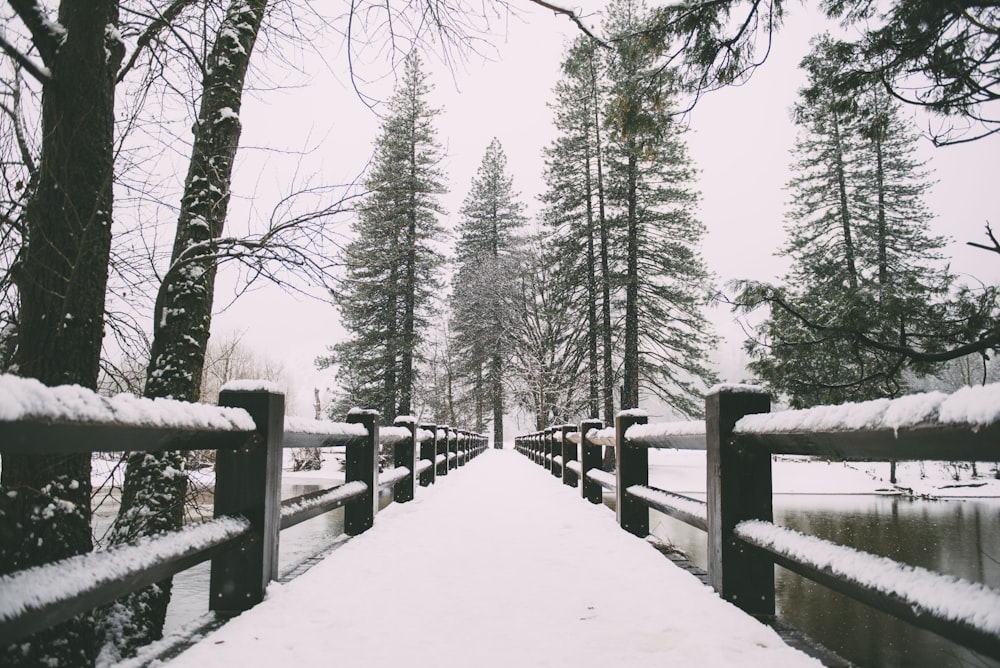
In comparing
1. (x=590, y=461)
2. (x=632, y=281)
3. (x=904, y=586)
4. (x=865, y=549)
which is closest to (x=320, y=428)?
(x=904, y=586)

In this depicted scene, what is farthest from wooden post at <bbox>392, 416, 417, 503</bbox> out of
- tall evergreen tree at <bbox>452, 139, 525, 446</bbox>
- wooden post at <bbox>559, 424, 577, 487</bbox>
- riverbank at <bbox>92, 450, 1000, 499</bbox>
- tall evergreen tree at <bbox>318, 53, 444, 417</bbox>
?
tall evergreen tree at <bbox>452, 139, 525, 446</bbox>

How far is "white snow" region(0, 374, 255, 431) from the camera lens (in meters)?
1.05

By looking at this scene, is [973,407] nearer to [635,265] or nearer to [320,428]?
[320,428]

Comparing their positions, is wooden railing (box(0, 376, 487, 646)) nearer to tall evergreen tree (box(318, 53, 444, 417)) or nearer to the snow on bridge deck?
the snow on bridge deck

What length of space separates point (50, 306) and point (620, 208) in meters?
19.7

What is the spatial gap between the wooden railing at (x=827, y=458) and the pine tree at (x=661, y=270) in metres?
16.2

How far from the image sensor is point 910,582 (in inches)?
48.1

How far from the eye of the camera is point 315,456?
20.0m

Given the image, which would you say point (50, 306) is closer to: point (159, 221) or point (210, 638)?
point (159, 221)

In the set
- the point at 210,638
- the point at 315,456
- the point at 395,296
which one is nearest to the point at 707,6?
the point at 210,638

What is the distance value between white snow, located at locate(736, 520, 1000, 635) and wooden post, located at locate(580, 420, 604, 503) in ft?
12.7

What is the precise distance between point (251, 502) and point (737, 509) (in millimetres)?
1925

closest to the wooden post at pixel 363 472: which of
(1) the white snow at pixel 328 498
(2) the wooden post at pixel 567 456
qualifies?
(1) the white snow at pixel 328 498

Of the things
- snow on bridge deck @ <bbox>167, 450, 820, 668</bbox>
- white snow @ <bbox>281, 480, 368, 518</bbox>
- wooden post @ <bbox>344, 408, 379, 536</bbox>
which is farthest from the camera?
wooden post @ <bbox>344, 408, 379, 536</bbox>
